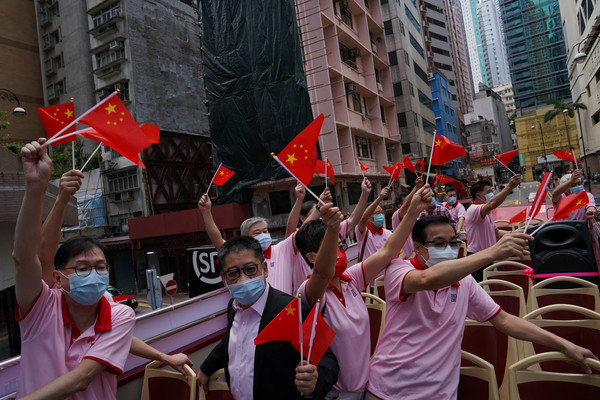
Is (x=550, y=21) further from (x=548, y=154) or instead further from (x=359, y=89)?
(x=359, y=89)

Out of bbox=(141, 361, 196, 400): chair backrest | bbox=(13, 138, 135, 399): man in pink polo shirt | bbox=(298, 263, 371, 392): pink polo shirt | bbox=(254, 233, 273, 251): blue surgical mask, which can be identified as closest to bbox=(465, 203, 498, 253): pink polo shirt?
bbox=(254, 233, 273, 251): blue surgical mask

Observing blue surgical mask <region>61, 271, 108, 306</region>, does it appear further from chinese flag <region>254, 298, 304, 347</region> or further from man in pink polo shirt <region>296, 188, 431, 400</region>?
man in pink polo shirt <region>296, 188, 431, 400</region>

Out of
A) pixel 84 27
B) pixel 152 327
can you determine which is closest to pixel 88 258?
pixel 152 327

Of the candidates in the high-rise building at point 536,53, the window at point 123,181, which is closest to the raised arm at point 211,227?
the window at point 123,181

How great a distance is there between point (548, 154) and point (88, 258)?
65519mm

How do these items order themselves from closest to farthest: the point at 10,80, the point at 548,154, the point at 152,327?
the point at 152,327
the point at 10,80
the point at 548,154

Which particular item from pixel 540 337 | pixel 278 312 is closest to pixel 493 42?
pixel 540 337

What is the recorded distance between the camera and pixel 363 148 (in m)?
24.3

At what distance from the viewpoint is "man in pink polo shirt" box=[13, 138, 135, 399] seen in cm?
176

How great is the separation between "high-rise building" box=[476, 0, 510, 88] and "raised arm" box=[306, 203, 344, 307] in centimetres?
18678

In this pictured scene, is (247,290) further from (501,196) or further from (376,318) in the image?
(501,196)

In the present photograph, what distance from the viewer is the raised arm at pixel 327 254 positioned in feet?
6.48

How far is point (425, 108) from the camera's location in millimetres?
36750

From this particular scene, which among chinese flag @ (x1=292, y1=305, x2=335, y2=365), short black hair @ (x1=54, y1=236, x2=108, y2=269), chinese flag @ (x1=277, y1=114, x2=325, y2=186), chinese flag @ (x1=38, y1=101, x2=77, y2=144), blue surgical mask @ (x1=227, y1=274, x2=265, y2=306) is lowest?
chinese flag @ (x1=292, y1=305, x2=335, y2=365)
